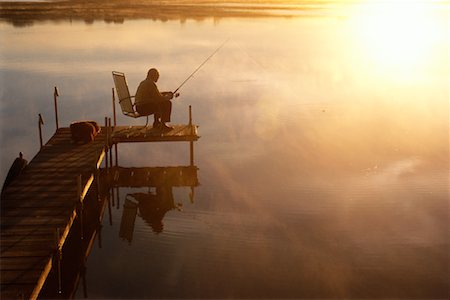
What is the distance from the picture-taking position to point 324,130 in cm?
1680

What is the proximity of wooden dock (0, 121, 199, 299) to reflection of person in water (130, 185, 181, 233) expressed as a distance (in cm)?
108

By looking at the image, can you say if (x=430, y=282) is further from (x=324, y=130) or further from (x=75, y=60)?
(x=75, y=60)

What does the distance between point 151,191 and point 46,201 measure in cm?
303

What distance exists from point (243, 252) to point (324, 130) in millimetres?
7613

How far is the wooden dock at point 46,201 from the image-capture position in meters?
7.82

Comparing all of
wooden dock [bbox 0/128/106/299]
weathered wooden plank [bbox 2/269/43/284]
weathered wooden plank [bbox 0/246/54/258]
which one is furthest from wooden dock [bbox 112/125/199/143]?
weathered wooden plank [bbox 2/269/43/284]

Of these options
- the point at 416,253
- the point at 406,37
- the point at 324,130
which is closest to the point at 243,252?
the point at 416,253

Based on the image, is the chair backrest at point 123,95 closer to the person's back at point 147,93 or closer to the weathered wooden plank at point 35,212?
the person's back at point 147,93

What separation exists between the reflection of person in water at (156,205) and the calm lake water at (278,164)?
16 cm

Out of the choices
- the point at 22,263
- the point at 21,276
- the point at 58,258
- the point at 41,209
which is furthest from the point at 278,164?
the point at 21,276

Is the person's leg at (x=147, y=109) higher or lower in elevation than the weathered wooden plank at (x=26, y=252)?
higher

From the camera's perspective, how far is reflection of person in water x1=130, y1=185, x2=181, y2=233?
11.4 metres

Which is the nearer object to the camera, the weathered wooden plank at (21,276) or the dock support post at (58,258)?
the weathered wooden plank at (21,276)

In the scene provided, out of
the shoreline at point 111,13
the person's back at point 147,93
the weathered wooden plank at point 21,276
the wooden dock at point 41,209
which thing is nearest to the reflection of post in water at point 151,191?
the wooden dock at point 41,209
